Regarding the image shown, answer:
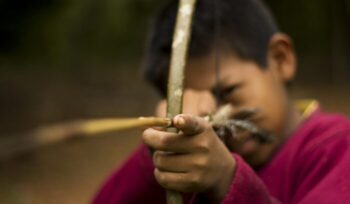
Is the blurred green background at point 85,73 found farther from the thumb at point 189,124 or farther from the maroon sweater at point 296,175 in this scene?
the thumb at point 189,124

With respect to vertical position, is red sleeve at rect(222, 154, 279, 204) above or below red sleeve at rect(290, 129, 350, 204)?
above

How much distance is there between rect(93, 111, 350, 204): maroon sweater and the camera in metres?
1.00

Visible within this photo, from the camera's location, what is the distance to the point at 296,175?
124 cm

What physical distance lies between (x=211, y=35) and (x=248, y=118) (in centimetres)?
17

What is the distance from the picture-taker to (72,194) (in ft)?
13.7

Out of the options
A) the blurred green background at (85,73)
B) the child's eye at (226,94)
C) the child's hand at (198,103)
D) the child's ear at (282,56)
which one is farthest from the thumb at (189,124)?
the blurred green background at (85,73)

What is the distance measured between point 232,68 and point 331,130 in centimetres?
20

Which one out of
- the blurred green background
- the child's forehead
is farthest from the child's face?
the blurred green background

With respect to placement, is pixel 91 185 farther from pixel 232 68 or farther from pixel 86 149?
pixel 232 68

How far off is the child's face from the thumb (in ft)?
1.21

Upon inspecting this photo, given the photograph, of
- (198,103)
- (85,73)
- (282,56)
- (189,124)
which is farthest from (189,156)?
(85,73)

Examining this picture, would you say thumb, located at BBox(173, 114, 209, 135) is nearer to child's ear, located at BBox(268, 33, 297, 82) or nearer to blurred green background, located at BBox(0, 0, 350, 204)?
child's ear, located at BBox(268, 33, 297, 82)

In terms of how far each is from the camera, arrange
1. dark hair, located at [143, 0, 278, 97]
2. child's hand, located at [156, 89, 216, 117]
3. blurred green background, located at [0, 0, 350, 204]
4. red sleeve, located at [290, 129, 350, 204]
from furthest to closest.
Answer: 1. blurred green background, located at [0, 0, 350, 204]
2. dark hair, located at [143, 0, 278, 97]
3. child's hand, located at [156, 89, 216, 117]
4. red sleeve, located at [290, 129, 350, 204]

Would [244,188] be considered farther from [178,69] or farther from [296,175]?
[296,175]
